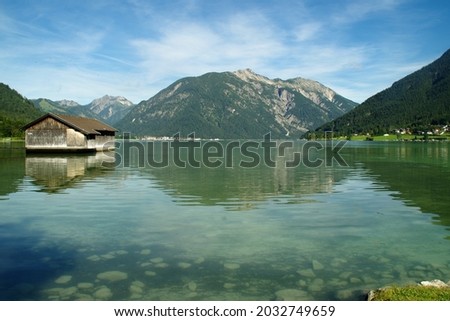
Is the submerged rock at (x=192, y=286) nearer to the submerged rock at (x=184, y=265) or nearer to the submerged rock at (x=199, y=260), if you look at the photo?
the submerged rock at (x=184, y=265)

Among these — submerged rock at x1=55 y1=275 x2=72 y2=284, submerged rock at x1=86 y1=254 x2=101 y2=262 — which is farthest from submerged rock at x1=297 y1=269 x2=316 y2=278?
submerged rock at x1=55 y1=275 x2=72 y2=284

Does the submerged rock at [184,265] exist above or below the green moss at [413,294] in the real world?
below

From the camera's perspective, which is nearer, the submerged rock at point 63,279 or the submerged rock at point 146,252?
the submerged rock at point 63,279

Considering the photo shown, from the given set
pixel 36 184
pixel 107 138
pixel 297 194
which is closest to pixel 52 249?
pixel 297 194

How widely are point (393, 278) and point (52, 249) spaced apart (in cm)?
1197

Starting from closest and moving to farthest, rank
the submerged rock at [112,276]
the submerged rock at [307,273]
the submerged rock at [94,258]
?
the submerged rock at [112,276] < the submerged rock at [307,273] < the submerged rock at [94,258]

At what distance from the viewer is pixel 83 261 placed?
539 inches

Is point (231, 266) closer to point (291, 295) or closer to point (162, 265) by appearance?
point (162, 265)

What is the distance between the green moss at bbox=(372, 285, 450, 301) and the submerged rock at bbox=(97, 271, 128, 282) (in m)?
7.15

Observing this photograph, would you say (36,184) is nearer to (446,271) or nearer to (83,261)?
(83,261)

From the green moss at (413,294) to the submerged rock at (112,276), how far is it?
281 inches

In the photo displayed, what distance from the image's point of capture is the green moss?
970cm

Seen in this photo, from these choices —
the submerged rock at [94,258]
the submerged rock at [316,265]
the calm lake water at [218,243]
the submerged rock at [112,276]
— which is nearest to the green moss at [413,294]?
the calm lake water at [218,243]

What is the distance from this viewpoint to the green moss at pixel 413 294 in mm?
9698
